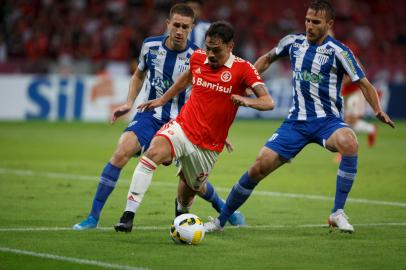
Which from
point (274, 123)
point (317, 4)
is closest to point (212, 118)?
point (317, 4)

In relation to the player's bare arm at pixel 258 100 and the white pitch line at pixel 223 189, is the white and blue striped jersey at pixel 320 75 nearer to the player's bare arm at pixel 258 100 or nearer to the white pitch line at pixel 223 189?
the player's bare arm at pixel 258 100

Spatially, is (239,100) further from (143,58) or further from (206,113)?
(143,58)

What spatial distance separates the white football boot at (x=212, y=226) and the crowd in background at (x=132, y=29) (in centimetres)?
1839

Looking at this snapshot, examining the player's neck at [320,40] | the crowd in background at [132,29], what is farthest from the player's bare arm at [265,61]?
the crowd in background at [132,29]

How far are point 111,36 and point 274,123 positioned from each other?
6.54 meters

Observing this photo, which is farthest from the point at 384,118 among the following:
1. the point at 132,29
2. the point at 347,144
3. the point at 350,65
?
the point at 132,29

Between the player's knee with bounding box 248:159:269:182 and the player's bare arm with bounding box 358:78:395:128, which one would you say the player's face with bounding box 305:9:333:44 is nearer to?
the player's bare arm with bounding box 358:78:395:128

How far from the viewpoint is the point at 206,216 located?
33.9 ft

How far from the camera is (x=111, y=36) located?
30516 mm

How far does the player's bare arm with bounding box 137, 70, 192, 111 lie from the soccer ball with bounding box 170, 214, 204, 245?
1.30 m

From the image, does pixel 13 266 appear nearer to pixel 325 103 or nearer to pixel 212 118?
pixel 212 118

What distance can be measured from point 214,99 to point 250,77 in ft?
1.32

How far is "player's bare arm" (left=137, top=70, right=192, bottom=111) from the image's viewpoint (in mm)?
8859

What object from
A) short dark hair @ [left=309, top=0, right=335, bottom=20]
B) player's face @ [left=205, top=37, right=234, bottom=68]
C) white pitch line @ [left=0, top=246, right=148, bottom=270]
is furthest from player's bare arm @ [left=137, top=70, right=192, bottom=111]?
white pitch line @ [left=0, top=246, right=148, bottom=270]
